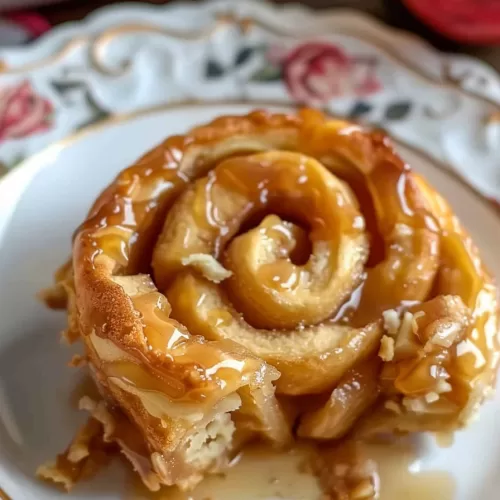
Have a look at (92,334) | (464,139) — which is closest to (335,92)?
(464,139)

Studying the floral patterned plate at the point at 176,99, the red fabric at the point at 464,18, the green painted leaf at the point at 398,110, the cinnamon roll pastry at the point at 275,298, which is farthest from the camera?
the red fabric at the point at 464,18

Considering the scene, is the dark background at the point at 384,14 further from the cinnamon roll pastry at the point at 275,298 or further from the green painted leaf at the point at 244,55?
the cinnamon roll pastry at the point at 275,298

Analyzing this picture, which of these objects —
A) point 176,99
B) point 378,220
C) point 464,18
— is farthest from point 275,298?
point 464,18

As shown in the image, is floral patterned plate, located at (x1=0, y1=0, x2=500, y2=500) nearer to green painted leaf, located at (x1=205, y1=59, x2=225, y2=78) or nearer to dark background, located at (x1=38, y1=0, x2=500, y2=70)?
green painted leaf, located at (x1=205, y1=59, x2=225, y2=78)

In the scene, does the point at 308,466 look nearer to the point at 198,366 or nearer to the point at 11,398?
the point at 198,366

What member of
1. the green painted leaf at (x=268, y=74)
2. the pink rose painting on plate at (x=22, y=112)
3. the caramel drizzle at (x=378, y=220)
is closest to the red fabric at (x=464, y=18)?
the green painted leaf at (x=268, y=74)

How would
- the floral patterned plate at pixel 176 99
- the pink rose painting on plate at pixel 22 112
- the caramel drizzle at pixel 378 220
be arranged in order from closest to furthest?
the caramel drizzle at pixel 378 220 < the floral patterned plate at pixel 176 99 < the pink rose painting on plate at pixel 22 112

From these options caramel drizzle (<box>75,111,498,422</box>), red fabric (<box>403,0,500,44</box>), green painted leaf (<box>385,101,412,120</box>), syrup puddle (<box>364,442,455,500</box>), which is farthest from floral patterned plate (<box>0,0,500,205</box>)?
syrup puddle (<box>364,442,455,500</box>)
